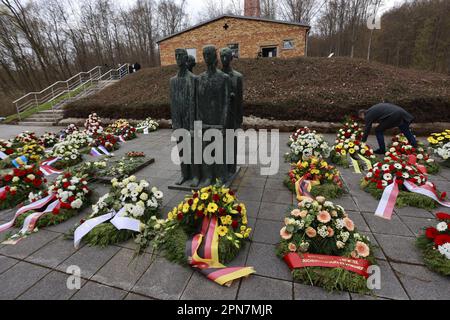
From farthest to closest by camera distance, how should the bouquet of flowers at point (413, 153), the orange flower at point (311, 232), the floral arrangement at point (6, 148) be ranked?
the floral arrangement at point (6, 148) < the bouquet of flowers at point (413, 153) < the orange flower at point (311, 232)

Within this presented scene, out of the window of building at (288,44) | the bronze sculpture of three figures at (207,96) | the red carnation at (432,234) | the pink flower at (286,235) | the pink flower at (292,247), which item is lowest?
the pink flower at (292,247)

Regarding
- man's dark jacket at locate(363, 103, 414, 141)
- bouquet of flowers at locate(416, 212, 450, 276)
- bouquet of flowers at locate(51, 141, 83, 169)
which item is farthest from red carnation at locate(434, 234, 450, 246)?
bouquet of flowers at locate(51, 141, 83, 169)

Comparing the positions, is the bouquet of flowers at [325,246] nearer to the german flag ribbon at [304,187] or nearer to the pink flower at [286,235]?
the pink flower at [286,235]

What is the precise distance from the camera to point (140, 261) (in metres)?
2.45

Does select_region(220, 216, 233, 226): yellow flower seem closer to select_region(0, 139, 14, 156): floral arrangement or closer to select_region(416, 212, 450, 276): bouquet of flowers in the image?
select_region(416, 212, 450, 276): bouquet of flowers

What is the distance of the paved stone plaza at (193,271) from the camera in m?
2.04

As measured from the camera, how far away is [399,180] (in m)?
3.71

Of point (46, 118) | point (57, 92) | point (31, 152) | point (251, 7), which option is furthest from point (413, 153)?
point (251, 7)

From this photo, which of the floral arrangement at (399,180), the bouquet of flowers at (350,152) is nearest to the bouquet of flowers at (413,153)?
the bouquet of flowers at (350,152)

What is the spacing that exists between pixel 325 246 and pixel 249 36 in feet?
60.1

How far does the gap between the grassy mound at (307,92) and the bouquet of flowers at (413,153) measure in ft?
10.7
